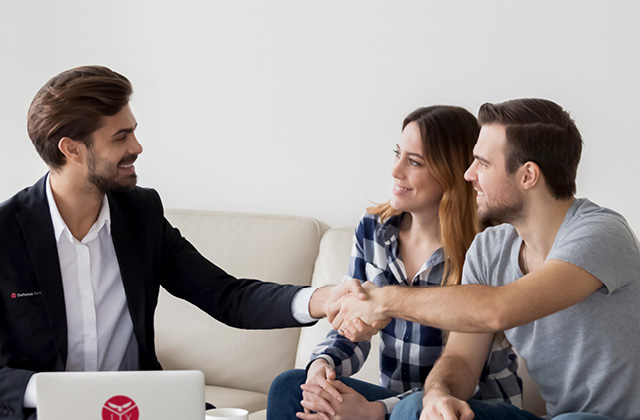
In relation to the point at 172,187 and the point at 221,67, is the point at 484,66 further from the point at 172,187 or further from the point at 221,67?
the point at 172,187

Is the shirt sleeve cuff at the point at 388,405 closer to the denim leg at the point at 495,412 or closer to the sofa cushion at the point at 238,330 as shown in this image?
the denim leg at the point at 495,412

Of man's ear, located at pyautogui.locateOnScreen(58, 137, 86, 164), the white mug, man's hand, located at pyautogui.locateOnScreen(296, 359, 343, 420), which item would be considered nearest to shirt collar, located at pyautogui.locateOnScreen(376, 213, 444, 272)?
man's hand, located at pyautogui.locateOnScreen(296, 359, 343, 420)

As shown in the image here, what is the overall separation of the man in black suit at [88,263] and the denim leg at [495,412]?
47cm

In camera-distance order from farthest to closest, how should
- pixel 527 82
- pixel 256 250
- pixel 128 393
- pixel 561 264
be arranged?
pixel 256 250, pixel 527 82, pixel 561 264, pixel 128 393

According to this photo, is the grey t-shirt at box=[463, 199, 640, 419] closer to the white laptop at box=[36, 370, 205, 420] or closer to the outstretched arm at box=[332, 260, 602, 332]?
the outstretched arm at box=[332, 260, 602, 332]

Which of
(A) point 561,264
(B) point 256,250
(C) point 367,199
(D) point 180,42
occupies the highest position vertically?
(D) point 180,42

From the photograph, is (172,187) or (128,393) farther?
(172,187)

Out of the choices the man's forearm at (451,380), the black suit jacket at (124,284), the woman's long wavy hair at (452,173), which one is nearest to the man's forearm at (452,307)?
the man's forearm at (451,380)

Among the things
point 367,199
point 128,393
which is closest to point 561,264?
point 128,393

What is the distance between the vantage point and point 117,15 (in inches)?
124

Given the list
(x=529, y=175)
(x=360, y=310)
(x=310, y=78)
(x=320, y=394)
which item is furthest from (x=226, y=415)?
(x=310, y=78)

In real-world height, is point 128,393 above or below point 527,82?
below

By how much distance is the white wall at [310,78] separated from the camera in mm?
2404

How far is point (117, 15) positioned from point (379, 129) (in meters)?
1.20
